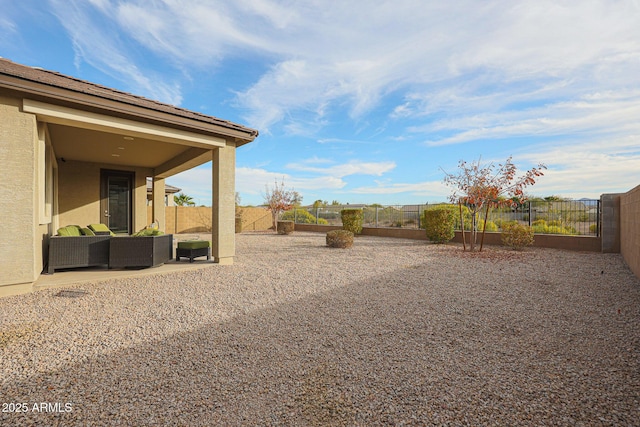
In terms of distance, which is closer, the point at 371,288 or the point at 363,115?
the point at 371,288

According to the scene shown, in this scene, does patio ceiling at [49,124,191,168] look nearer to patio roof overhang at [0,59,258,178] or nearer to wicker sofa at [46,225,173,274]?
patio roof overhang at [0,59,258,178]

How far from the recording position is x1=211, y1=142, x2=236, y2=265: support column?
6758 mm

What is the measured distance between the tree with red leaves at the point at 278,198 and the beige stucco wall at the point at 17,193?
14537 mm

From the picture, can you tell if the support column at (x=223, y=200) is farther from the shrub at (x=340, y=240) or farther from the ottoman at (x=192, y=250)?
the shrub at (x=340, y=240)

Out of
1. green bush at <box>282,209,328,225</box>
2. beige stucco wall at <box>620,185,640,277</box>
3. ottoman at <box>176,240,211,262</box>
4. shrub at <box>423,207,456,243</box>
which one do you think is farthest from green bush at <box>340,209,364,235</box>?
beige stucco wall at <box>620,185,640,277</box>

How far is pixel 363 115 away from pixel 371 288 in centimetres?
1042

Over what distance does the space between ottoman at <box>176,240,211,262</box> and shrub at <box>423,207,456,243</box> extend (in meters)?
8.59

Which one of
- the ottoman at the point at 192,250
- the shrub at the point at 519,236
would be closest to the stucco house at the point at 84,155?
the ottoman at the point at 192,250

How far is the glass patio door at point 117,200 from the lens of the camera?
1071 centimetres

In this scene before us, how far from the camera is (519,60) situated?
25.5ft

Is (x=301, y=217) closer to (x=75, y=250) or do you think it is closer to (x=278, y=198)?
(x=278, y=198)

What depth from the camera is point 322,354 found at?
2709 millimetres

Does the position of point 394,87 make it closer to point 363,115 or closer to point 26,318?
point 363,115

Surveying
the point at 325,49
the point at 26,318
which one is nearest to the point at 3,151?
the point at 26,318
